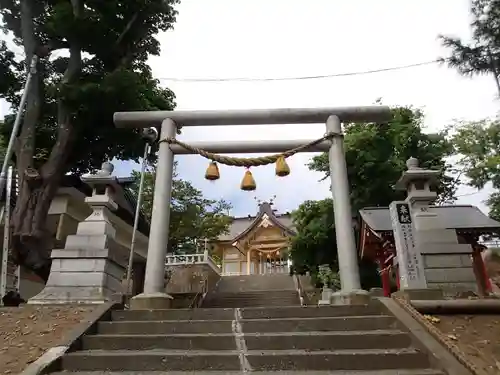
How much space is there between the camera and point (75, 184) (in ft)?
49.2

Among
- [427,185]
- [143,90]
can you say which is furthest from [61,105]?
[427,185]

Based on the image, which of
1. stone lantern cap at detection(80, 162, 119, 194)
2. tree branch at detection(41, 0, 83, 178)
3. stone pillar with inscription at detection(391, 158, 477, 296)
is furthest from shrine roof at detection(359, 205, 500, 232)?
tree branch at detection(41, 0, 83, 178)

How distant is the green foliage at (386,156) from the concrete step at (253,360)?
13369 mm

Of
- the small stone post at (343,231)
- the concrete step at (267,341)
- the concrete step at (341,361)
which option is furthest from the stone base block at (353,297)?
the concrete step at (341,361)

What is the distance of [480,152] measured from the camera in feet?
66.3

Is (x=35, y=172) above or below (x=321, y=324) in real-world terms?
above

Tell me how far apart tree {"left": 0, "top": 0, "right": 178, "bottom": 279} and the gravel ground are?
5.69 metres

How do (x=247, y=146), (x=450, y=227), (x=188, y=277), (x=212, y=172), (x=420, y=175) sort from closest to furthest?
(x=420, y=175), (x=212, y=172), (x=247, y=146), (x=450, y=227), (x=188, y=277)

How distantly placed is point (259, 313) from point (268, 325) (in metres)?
0.46

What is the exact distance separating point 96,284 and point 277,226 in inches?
955

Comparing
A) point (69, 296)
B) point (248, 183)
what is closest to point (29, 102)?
point (69, 296)

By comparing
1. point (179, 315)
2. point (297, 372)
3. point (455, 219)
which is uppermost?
point (455, 219)

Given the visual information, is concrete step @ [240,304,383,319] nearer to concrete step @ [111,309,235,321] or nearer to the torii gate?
concrete step @ [111,309,235,321]

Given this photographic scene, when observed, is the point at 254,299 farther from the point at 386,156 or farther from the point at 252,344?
the point at 252,344
